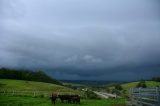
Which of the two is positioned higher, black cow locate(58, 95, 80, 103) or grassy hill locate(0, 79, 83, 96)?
grassy hill locate(0, 79, 83, 96)

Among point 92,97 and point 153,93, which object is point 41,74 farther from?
point 153,93

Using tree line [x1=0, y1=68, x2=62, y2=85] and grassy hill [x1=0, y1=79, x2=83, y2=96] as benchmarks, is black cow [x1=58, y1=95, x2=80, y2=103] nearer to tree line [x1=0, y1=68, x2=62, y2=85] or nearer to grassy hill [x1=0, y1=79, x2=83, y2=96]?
grassy hill [x1=0, y1=79, x2=83, y2=96]

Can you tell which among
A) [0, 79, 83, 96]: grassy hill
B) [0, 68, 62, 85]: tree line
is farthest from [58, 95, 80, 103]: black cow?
[0, 68, 62, 85]: tree line

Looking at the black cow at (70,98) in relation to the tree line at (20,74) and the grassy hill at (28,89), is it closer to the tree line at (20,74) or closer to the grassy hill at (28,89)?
the grassy hill at (28,89)

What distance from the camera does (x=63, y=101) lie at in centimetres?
3120

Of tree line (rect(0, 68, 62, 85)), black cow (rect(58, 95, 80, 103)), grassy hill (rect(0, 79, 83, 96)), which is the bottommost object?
black cow (rect(58, 95, 80, 103))

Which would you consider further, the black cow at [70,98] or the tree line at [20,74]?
the tree line at [20,74]

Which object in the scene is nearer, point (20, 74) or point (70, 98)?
point (70, 98)

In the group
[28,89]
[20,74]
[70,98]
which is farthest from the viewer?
[20,74]

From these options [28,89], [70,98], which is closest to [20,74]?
[28,89]

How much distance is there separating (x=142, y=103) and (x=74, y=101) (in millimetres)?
12945

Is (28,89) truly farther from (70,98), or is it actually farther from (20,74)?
(20,74)

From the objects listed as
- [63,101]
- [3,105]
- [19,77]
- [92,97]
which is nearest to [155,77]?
[19,77]

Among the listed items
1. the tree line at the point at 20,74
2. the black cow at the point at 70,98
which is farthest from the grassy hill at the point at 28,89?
the tree line at the point at 20,74
